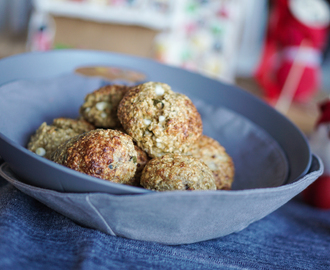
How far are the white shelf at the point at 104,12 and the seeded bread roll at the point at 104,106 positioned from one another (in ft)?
6.15

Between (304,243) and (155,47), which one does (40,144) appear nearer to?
(304,243)

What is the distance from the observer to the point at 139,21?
2.48 metres

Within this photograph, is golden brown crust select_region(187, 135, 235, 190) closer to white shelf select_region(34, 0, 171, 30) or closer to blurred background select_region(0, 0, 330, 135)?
blurred background select_region(0, 0, 330, 135)

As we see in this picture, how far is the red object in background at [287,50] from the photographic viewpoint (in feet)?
7.13

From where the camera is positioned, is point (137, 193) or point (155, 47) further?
point (155, 47)

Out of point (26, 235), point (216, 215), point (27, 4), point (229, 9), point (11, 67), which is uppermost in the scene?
point (229, 9)

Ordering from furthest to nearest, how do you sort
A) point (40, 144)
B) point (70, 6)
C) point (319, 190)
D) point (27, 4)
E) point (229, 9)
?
point (27, 4), point (229, 9), point (70, 6), point (319, 190), point (40, 144)

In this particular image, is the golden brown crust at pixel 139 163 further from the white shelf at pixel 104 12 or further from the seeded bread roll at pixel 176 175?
the white shelf at pixel 104 12

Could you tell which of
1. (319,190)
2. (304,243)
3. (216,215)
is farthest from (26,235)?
(319,190)

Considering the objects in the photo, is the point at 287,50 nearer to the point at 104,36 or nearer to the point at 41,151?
the point at 104,36

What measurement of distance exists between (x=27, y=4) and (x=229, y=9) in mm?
2053

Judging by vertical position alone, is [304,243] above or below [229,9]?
below

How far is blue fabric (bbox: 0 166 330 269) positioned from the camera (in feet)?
1.65

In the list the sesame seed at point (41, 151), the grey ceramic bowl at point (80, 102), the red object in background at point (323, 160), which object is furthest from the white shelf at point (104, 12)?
the sesame seed at point (41, 151)
